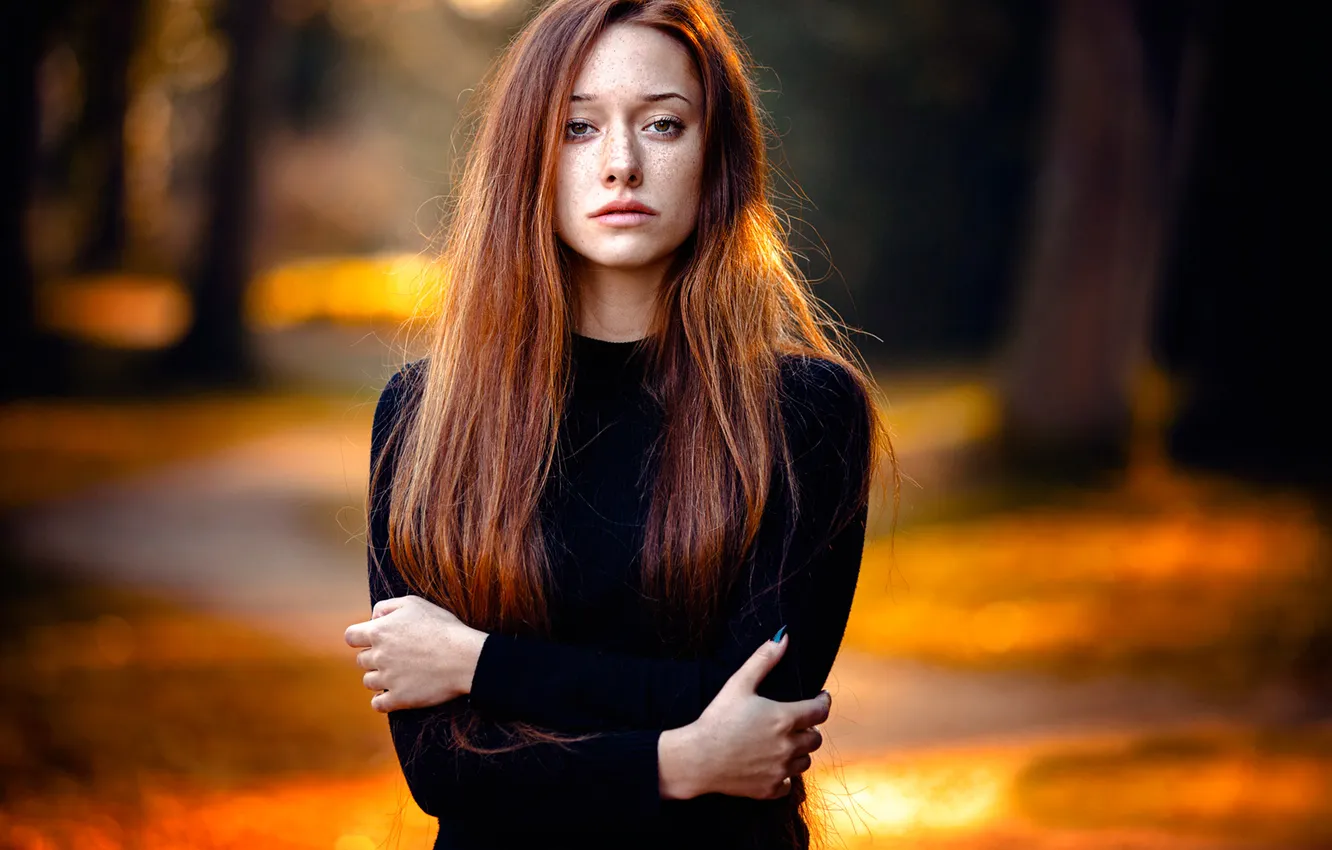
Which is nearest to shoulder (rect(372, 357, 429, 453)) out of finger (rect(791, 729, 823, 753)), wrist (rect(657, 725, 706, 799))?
wrist (rect(657, 725, 706, 799))

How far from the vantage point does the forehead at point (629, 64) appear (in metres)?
2.27

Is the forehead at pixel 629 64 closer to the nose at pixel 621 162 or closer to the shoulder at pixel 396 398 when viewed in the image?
the nose at pixel 621 162

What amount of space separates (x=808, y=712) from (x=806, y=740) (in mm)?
47

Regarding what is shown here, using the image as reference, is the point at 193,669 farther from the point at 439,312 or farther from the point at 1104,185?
the point at 1104,185

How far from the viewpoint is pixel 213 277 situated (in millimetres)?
15516

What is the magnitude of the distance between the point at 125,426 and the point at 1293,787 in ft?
36.5

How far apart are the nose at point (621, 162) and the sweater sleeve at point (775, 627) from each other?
423 millimetres

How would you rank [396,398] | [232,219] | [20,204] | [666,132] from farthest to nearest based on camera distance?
1. [232,219]
2. [20,204]
3. [396,398]
4. [666,132]

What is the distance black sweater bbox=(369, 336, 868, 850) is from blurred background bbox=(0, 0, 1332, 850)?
390 millimetres

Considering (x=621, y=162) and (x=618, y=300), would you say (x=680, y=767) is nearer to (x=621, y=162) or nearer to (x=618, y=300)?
(x=618, y=300)

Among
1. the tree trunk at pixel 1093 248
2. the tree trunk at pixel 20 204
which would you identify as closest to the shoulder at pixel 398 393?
the tree trunk at pixel 1093 248

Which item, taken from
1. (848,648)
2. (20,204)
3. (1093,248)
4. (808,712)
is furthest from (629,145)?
(20,204)

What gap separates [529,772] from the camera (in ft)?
6.91

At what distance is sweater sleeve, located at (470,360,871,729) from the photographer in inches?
84.3
